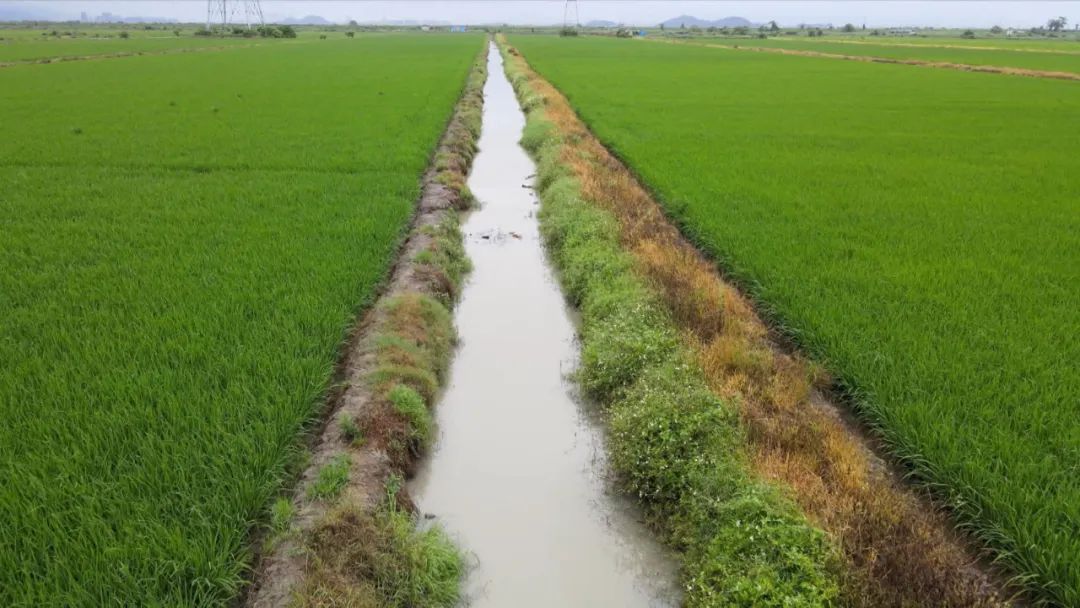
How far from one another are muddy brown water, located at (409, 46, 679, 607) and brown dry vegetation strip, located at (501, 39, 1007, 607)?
0.90 meters

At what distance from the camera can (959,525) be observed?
3307mm

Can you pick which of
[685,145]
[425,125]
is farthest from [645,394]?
[425,125]

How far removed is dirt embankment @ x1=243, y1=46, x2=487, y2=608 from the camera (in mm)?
3021

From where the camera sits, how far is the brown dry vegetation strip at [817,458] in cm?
287

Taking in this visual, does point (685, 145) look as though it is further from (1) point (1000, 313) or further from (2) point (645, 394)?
(2) point (645, 394)

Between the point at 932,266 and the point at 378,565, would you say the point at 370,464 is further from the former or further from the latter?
the point at 932,266

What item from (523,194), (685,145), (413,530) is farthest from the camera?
(685,145)

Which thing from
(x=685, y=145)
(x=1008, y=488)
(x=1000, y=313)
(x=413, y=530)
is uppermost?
(x=685, y=145)

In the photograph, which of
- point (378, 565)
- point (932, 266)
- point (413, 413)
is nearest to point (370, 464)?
point (413, 413)

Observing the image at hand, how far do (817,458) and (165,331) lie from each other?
15.3ft

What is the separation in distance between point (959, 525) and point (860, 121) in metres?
14.7

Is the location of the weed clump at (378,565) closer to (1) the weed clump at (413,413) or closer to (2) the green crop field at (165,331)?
(2) the green crop field at (165,331)

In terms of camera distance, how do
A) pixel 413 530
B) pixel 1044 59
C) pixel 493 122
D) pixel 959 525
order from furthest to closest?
pixel 1044 59 < pixel 493 122 < pixel 413 530 < pixel 959 525

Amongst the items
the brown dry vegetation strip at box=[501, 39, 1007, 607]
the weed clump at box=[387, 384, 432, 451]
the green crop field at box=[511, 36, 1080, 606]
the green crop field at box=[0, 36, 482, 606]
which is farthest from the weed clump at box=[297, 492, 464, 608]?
the green crop field at box=[511, 36, 1080, 606]
